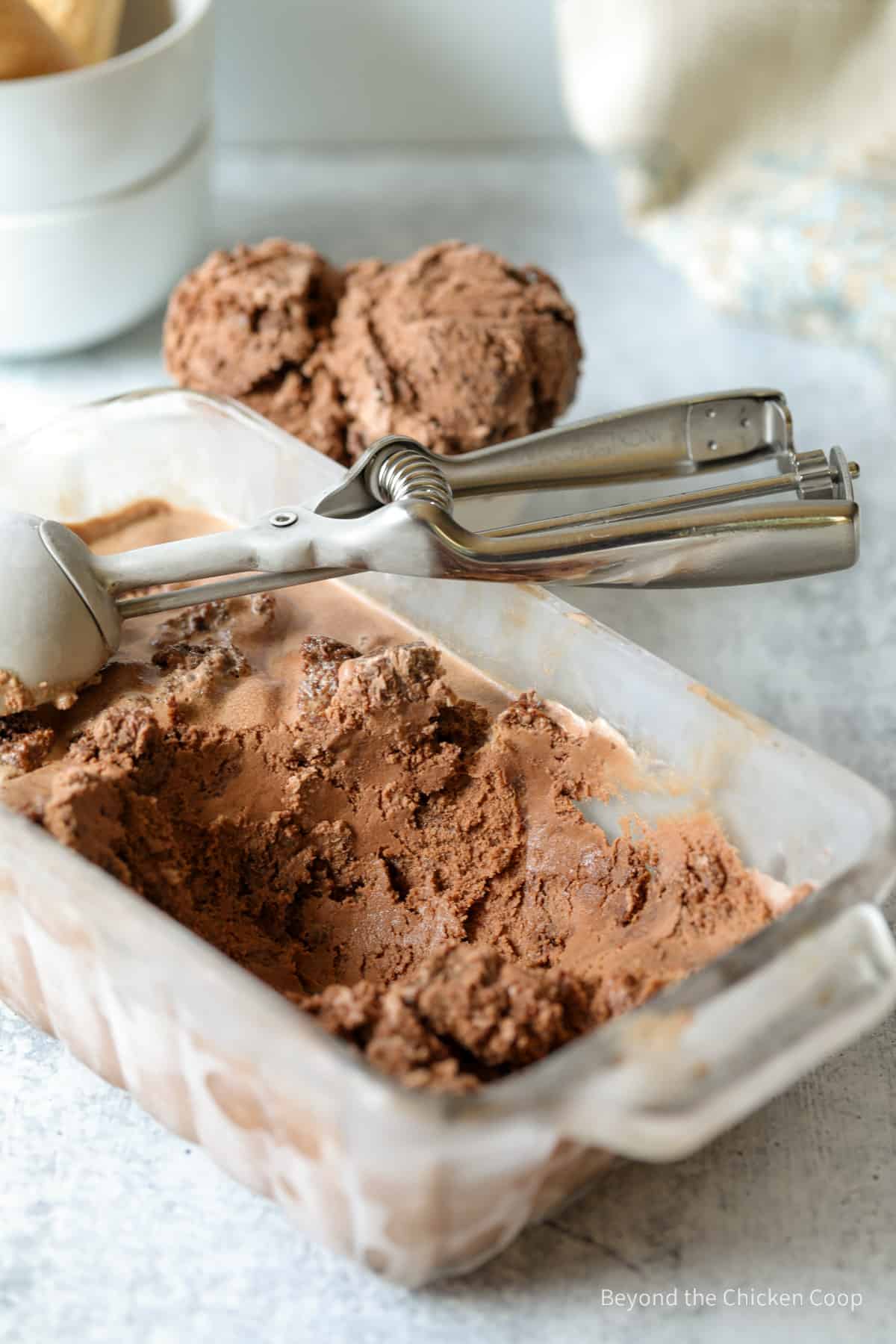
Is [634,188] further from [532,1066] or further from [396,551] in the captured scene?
[532,1066]

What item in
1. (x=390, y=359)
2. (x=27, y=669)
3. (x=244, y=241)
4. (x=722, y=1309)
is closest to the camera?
(x=722, y=1309)

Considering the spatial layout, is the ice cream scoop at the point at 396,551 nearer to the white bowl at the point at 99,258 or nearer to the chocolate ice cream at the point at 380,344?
the chocolate ice cream at the point at 380,344

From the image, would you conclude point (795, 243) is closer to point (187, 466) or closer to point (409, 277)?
point (409, 277)

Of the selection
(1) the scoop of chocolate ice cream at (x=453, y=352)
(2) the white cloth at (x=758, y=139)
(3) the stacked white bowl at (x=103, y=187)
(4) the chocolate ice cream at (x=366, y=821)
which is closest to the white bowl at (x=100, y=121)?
(3) the stacked white bowl at (x=103, y=187)

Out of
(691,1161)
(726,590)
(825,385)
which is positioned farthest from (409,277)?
(691,1161)

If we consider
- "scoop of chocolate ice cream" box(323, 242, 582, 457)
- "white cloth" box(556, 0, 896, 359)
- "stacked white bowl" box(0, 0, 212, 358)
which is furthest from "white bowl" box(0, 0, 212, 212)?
"white cloth" box(556, 0, 896, 359)

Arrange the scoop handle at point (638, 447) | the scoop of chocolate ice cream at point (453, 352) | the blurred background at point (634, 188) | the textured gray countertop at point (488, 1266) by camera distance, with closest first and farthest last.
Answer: the textured gray countertop at point (488, 1266) < the scoop handle at point (638, 447) < the scoop of chocolate ice cream at point (453, 352) < the blurred background at point (634, 188)

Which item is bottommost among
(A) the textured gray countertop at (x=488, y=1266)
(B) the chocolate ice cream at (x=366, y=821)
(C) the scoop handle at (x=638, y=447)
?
(A) the textured gray countertop at (x=488, y=1266)

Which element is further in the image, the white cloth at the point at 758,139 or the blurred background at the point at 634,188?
the white cloth at the point at 758,139
